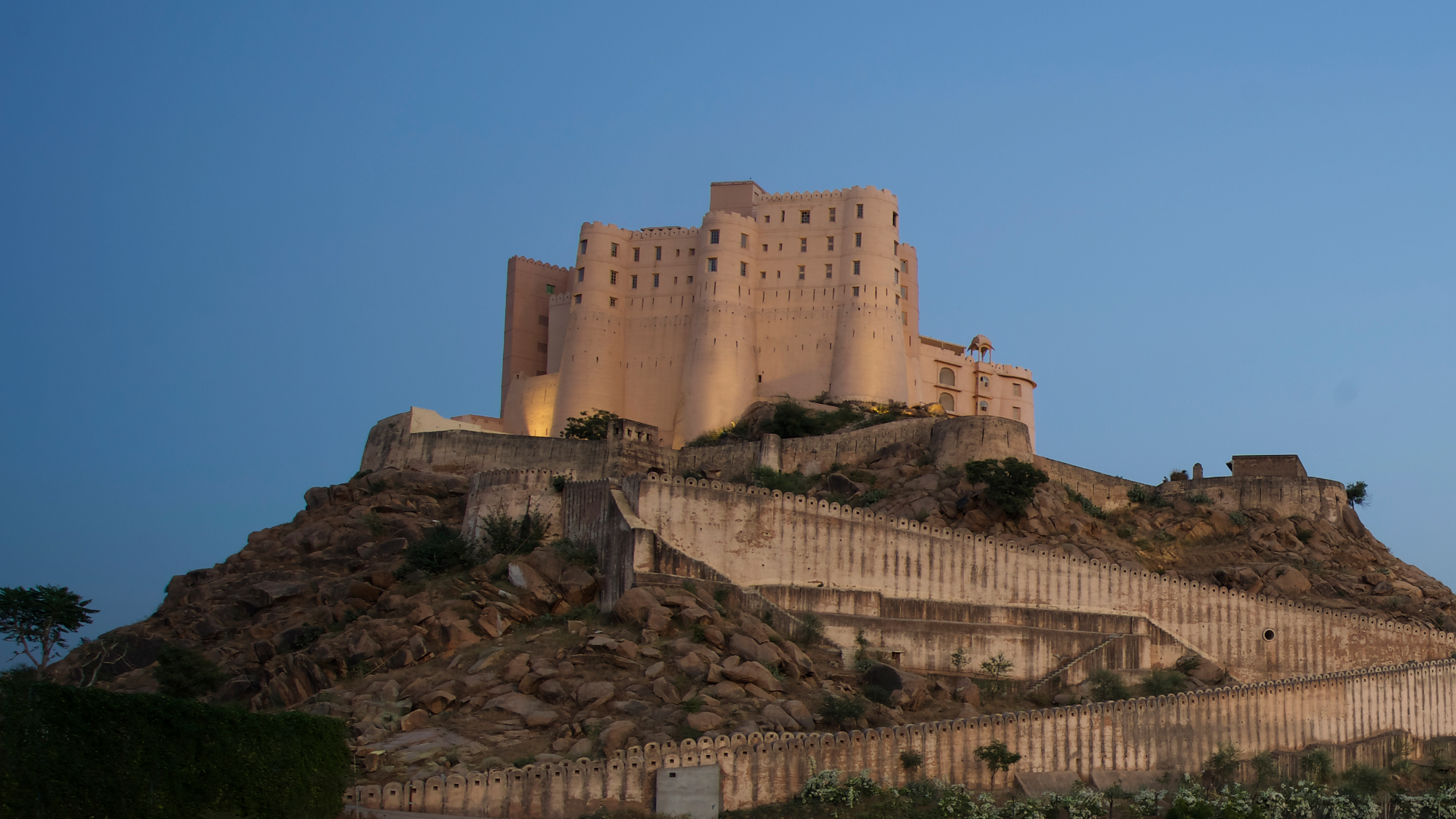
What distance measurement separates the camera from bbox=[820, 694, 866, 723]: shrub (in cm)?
2622

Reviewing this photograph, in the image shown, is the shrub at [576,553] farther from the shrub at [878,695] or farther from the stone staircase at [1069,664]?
the stone staircase at [1069,664]

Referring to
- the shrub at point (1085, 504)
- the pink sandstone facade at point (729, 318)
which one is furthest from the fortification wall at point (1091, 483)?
the pink sandstone facade at point (729, 318)

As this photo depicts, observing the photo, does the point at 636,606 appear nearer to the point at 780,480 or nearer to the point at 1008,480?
the point at 1008,480

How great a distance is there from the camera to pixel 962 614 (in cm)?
3281

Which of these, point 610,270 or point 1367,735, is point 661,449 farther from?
point 1367,735

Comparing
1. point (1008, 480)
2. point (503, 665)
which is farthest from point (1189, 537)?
point (503, 665)

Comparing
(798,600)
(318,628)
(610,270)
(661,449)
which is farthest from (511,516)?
(610,270)

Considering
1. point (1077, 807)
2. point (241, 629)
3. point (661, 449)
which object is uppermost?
point (661, 449)

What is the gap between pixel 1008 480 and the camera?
132 ft

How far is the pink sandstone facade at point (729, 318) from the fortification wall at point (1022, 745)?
24493mm

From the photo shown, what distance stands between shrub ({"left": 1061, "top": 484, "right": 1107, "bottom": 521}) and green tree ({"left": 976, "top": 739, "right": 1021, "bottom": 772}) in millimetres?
17477

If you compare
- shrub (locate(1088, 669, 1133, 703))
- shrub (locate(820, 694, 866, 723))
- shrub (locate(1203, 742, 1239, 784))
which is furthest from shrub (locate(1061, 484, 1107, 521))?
shrub (locate(820, 694, 866, 723))

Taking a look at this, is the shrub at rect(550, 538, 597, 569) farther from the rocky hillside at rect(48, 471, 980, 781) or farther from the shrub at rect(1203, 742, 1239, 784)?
the shrub at rect(1203, 742, 1239, 784)

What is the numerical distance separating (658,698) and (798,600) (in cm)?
619
